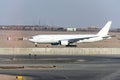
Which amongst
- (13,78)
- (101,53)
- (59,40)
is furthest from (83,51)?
(13,78)

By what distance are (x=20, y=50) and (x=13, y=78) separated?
1684 inches

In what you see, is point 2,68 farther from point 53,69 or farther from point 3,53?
point 3,53

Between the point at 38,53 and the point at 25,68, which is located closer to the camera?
the point at 25,68

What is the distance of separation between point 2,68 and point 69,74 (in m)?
10.5

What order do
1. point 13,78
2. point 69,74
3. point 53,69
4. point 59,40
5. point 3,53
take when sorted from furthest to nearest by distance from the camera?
point 59,40, point 3,53, point 53,69, point 69,74, point 13,78

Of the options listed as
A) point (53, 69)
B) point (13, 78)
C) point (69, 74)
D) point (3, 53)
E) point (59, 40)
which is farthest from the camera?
point (59, 40)

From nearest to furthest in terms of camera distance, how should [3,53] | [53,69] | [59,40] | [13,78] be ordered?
[13,78], [53,69], [3,53], [59,40]

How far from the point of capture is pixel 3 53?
80375 millimetres

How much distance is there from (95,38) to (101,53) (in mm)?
36394

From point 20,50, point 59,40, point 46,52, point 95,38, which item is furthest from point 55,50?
point 95,38

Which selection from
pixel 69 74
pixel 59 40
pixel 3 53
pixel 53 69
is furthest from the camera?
pixel 59 40

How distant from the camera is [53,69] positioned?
1925 inches

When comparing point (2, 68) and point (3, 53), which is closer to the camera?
point (2, 68)

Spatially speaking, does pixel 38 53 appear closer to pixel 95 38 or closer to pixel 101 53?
pixel 101 53
